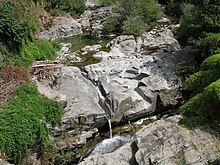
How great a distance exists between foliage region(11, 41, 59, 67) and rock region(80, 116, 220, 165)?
9.51 m

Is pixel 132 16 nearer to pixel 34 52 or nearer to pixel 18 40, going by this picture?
pixel 34 52

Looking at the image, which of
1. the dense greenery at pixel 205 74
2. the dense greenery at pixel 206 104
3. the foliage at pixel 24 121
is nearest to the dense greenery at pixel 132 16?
the dense greenery at pixel 205 74

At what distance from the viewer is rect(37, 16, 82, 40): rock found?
2914 centimetres

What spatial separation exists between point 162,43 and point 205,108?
39.7 feet

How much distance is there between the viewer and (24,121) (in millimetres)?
12953

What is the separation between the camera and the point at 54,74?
17.5 m

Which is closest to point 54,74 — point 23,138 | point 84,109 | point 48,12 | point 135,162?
point 84,109

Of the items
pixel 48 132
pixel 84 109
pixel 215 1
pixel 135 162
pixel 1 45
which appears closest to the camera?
pixel 135 162

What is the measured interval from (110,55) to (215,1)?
7611mm

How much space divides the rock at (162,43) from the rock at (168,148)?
11571 millimetres

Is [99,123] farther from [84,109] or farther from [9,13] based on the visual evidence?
[9,13]

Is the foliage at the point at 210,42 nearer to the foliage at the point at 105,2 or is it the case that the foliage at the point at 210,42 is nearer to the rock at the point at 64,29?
the rock at the point at 64,29

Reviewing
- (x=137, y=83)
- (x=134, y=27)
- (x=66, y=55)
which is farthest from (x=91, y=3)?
(x=137, y=83)

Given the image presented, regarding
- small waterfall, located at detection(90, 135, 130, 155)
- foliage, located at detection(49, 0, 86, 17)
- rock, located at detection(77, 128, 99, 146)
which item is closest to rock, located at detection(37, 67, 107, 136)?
rock, located at detection(77, 128, 99, 146)
